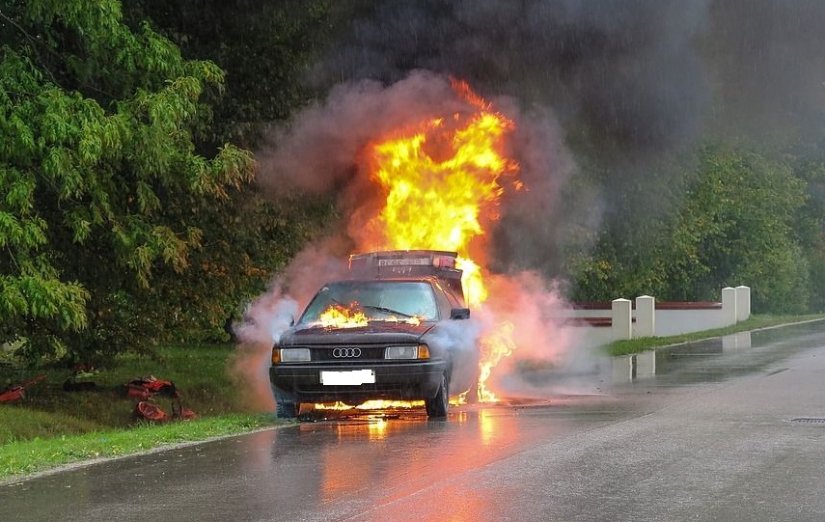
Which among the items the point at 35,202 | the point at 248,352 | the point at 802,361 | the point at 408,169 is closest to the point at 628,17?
the point at 408,169

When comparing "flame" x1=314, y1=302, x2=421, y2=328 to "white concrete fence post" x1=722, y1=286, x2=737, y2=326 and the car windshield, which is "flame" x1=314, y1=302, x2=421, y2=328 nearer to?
the car windshield

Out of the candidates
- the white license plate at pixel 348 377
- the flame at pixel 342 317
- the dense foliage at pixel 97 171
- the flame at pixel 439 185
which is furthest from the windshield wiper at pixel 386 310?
the flame at pixel 439 185

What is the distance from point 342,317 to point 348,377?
53.3 inches

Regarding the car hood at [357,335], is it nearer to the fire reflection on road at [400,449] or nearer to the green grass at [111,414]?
the fire reflection on road at [400,449]

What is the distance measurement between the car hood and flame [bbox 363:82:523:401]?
6.67 m

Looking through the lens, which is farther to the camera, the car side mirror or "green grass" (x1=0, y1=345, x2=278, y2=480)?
the car side mirror

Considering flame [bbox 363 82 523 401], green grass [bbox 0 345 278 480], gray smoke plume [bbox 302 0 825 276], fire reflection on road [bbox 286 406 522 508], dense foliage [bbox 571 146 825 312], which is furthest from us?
dense foliage [bbox 571 146 825 312]

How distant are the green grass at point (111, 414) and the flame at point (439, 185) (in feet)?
12.8

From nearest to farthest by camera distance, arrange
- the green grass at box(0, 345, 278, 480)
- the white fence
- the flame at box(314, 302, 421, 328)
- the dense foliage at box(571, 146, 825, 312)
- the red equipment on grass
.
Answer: the green grass at box(0, 345, 278, 480) < the flame at box(314, 302, 421, 328) < the red equipment on grass < the white fence < the dense foliage at box(571, 146, 825, 312)

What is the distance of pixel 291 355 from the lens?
12.8 metres

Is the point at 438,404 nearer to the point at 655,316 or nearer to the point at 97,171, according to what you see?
the point at 97,171

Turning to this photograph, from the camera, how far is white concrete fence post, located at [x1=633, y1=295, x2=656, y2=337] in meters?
33.0

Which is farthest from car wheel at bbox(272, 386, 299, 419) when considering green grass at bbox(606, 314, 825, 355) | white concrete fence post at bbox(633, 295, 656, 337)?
white concrete fence post at bbox(633, 295, 656, 337)

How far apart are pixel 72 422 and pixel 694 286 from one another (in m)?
32.3
